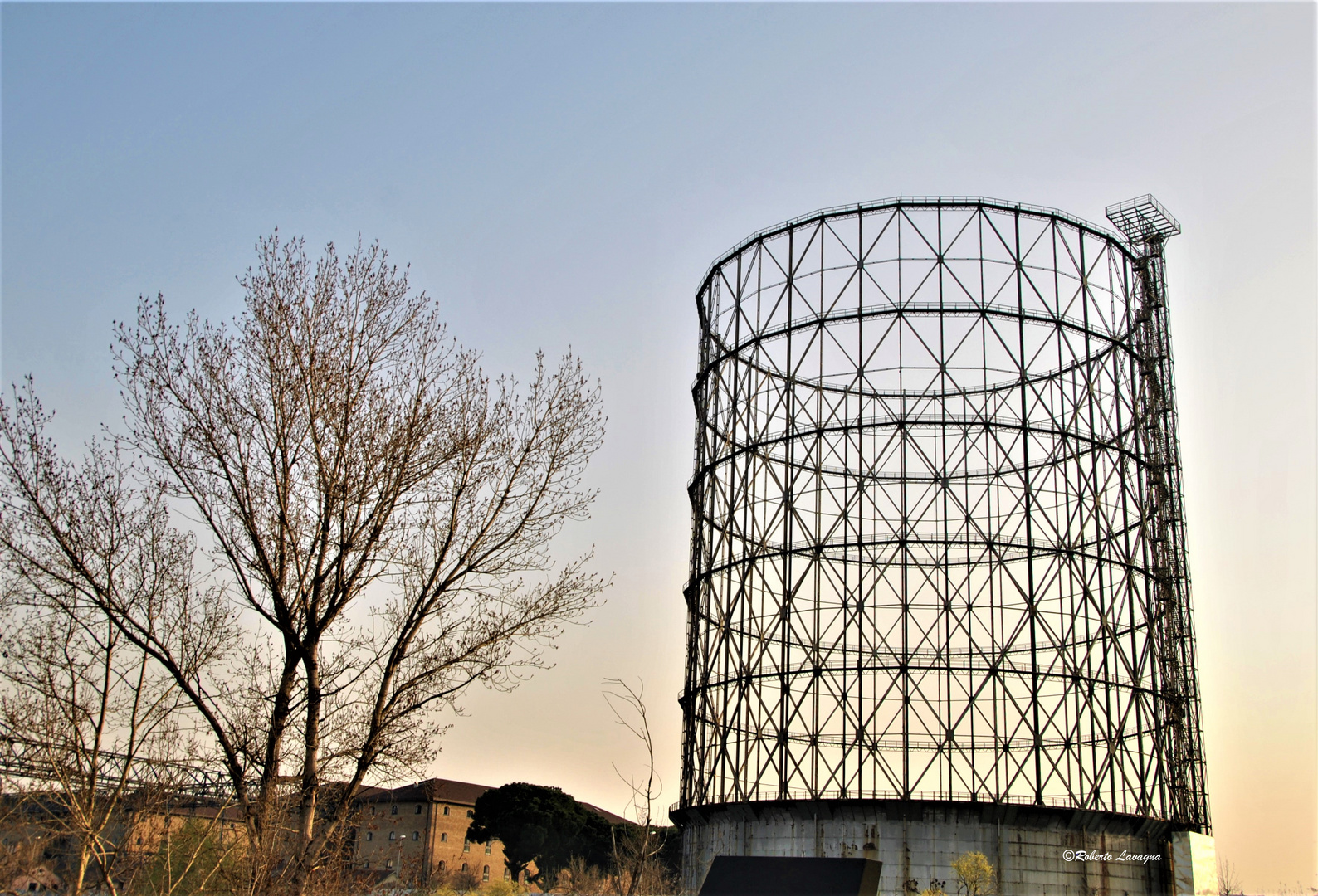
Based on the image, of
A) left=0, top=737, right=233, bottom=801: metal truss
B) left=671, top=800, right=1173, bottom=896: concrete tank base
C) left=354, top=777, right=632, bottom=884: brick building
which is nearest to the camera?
left=0, top=737, right=233, bottom=801: metal truss

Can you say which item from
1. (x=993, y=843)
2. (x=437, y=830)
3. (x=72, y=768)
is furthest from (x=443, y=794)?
(x=72, y=768)

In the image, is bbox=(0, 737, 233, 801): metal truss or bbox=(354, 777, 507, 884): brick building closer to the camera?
bbox=(0, 737, 233, 801): metal truss

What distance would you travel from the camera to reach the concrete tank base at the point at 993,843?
723 inches

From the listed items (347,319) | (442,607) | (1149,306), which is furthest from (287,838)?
(1149,306)

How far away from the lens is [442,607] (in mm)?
8516

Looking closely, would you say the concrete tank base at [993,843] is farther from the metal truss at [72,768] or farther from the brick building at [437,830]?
the brick building at [437,830]

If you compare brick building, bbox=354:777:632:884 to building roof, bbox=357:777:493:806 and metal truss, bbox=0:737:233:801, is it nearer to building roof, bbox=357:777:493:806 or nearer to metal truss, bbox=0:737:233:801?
building roof, bbox=357:777:493:806

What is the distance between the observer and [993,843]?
730 inches

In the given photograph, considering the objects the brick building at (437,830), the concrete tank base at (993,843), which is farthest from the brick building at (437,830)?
the concrete tank base at (993,843)

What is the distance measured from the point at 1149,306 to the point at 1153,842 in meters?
13.0

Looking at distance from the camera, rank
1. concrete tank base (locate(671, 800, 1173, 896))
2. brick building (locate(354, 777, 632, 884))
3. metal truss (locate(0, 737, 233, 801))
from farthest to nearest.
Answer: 1. brick building (locate(354, 777, 632, 884))
2. concrete tank base (locate(671, 800, 1173, 896))
3. metal truss (locate(0, 737, 233, 801))

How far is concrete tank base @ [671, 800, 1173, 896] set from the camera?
60.2 ft

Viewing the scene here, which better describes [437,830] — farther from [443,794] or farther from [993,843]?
[993,843]

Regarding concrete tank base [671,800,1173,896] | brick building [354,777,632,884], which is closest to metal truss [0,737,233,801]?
concrete tank base [671,800,1173,896]
